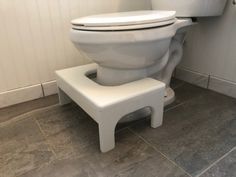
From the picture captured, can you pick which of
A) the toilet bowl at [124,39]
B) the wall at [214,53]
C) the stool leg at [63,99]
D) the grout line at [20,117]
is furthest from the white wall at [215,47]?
the grout line at [20,117]

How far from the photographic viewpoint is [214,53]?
3.73ft

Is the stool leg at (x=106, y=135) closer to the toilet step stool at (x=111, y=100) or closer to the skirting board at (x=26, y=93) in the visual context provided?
the toilet step stool at (x=111, y=100)

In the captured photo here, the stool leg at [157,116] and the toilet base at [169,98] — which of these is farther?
the toilet base at [169,98]

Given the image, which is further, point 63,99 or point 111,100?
point 63,99

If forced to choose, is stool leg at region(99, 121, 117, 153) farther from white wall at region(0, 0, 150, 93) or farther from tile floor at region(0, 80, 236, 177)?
white wall at region(0, 0, 150, 93)

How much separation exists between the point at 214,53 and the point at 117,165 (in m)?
0.84

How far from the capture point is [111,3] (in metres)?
1.23

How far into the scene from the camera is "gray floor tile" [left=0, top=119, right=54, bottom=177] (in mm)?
698

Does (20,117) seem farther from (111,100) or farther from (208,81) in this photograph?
(208,81)

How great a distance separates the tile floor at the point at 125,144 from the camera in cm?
67

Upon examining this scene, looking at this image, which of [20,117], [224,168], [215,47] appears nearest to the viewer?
[224,168]

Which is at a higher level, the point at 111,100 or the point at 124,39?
the point at 124,39

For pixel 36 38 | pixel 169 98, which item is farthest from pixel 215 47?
pixel 36 38

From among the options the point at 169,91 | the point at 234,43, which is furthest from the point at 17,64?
the point at 234,43
